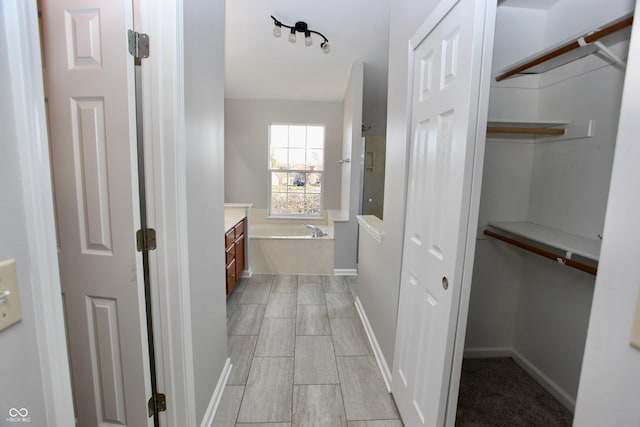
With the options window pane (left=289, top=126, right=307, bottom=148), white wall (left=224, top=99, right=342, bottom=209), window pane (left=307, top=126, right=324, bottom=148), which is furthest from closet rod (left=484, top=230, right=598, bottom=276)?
window pane (left=289, top=126, right=307, bottom=148)

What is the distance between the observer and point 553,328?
1784 mm

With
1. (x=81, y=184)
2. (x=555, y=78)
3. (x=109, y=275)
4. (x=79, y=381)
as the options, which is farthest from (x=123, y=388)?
(x=555, y=78)

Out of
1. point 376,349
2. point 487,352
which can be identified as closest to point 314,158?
point 376,349

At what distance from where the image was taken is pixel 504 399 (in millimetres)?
1750

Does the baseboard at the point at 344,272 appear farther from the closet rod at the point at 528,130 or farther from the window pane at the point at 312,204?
the closet rod at the point at 528,130

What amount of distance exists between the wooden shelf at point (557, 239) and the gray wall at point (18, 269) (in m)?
1.74

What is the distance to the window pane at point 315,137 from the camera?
5.17 meters

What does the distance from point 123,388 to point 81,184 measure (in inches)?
35.1

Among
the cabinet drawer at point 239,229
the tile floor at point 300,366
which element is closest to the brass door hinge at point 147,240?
the tile floor at point 300,366

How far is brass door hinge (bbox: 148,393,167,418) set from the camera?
4.18 ft

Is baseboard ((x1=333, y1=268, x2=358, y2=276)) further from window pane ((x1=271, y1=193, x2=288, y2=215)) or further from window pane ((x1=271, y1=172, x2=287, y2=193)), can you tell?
window pane ((x1=271, y1=172, x2=287, y2=193))

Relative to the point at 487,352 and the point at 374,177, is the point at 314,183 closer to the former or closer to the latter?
the point at 374,177

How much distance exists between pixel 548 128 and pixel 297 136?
13.0ft

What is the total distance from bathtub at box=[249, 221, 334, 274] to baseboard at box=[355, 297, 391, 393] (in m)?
1.07
